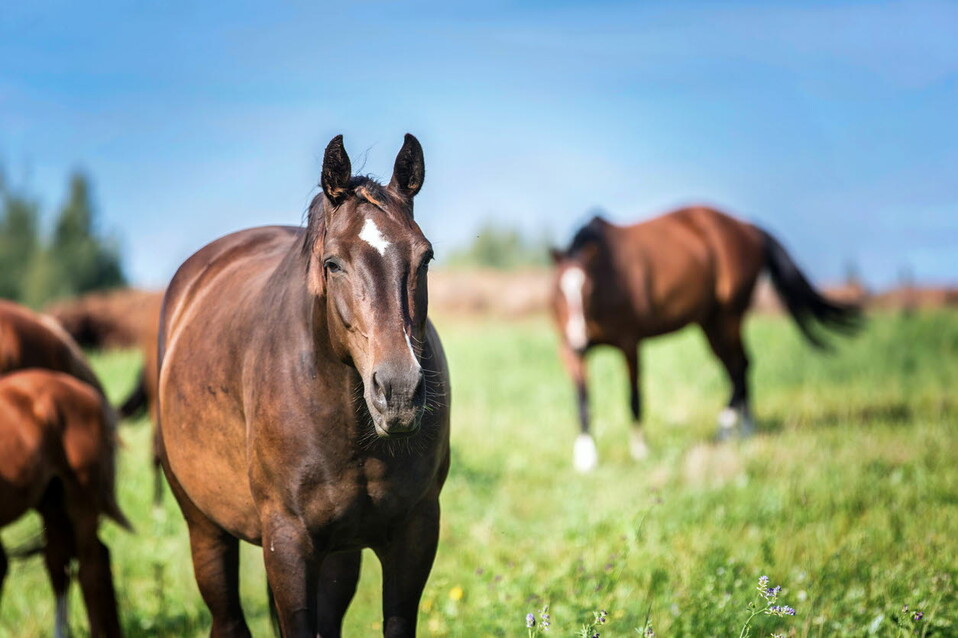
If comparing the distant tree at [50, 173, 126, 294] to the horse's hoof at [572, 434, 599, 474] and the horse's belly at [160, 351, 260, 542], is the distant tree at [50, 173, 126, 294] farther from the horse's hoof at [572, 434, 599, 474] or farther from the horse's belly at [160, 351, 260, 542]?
the horse's belly at [160, 351, 260, 542]

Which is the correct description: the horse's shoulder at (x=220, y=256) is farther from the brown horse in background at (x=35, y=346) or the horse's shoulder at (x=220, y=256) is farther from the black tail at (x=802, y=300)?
the black tail at (x=802, y=300)

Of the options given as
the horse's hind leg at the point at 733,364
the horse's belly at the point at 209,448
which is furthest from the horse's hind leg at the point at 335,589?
the horse's hind leg at the point at 733,364

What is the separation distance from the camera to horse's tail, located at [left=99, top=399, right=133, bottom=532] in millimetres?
4887

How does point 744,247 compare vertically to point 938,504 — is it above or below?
above

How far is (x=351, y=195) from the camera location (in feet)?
8.73

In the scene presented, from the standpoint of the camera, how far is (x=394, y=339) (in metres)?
2.42

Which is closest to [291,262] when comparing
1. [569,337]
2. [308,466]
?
[308,466]

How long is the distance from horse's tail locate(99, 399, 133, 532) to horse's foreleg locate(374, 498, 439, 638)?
2504mm

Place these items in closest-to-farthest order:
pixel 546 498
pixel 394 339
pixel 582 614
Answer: pixel 394 339
pixel 582 614
pixel 546 498

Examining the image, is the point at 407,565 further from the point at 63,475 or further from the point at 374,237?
the point at 63,475

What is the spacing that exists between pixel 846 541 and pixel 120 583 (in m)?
4.36

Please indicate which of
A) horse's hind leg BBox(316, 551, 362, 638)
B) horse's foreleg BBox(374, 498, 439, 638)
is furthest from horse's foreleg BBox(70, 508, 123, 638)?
horse's foreleg BBox(374, 498, 439, 638)

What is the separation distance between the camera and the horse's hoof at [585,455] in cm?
881

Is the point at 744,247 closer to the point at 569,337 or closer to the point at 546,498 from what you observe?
the point at 569,337
